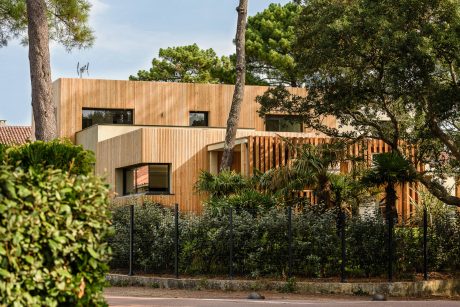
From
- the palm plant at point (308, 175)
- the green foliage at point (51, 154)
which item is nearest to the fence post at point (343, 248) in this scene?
the palm plant at point (308, 175)

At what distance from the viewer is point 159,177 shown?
A: 36656mm

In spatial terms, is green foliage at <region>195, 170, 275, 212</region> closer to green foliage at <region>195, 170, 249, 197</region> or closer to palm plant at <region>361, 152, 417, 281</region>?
green foliage at <region>195, 170, 249, 197</region>

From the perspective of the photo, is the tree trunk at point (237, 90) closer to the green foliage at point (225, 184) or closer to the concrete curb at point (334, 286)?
the green foliage at point (225, 184)

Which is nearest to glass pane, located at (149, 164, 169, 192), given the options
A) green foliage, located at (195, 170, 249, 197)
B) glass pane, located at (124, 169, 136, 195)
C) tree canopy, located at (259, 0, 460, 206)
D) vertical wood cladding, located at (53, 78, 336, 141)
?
glass pane, located at (124, 169, 136, 195)

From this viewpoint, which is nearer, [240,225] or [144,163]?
[240,225]

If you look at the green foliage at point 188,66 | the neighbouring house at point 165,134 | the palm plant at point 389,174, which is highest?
the green foliage at point 188,66

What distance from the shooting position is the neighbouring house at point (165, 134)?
3482cm

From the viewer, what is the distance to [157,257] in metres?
23.6

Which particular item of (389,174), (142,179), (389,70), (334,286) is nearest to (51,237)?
(334,286)

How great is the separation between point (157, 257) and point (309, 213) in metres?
4.15

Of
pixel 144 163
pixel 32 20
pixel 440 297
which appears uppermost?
pixel 32 20

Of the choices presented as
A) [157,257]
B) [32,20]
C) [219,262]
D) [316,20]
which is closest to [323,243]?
[219,262]

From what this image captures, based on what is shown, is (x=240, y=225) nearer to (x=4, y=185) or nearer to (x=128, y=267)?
(x=128, y=267)

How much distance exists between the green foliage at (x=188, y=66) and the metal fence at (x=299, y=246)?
42223 millimetres
